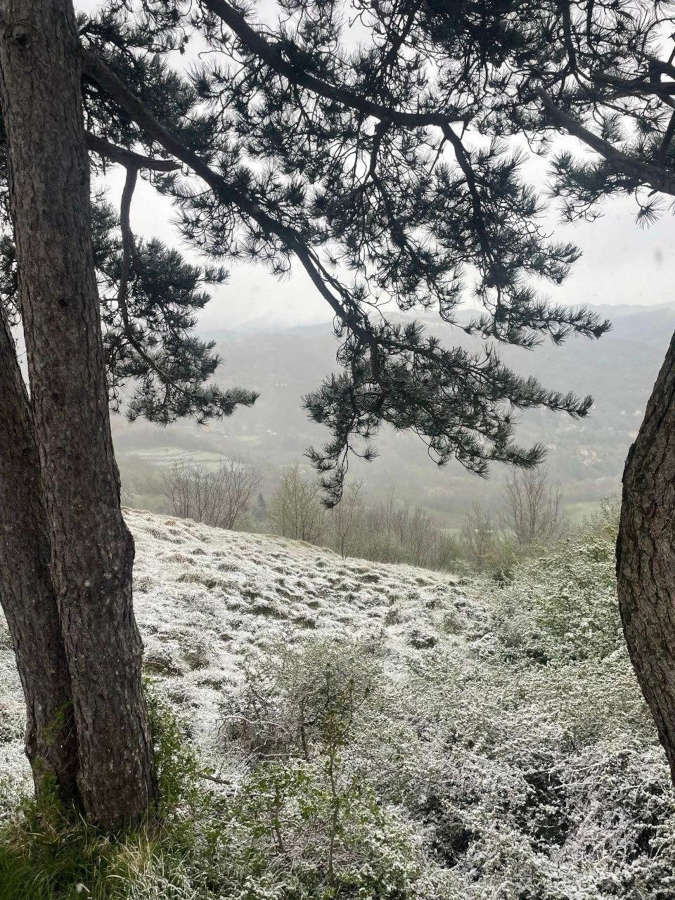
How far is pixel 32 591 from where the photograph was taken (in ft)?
7.40

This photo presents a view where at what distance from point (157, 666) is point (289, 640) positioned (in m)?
1.52

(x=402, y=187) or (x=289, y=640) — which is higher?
(x=402, y=187)

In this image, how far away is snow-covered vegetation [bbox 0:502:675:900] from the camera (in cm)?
219

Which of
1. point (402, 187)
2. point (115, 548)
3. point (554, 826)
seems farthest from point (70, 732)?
point (402, 187)

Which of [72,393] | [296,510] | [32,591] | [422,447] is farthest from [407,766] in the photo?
[422,447]

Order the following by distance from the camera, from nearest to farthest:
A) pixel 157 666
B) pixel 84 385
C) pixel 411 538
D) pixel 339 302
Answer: pixel 84 385 < pixel 339 302 < pixel 157 666 < pixel 411 538

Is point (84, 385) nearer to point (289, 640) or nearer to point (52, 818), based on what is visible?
point (52, 818)

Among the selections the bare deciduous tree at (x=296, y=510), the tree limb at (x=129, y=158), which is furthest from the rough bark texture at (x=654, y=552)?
the bare deciduous tree at (x=296, y=510)

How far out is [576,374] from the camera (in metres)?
109

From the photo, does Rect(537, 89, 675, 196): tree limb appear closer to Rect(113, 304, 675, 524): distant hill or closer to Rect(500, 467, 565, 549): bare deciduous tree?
Rect(500, 467, 565, 549): bare deciduous tree

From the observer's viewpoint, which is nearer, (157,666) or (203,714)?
(203,714)

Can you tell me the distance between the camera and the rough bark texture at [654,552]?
129 centimetres

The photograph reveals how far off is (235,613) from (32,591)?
4.76m

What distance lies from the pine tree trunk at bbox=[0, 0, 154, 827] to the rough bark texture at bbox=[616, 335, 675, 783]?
184 centimetres
